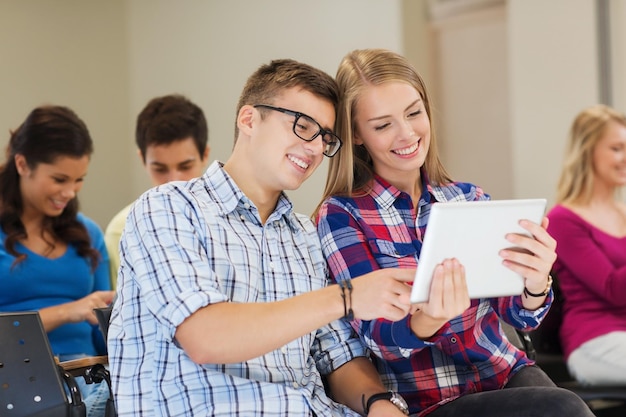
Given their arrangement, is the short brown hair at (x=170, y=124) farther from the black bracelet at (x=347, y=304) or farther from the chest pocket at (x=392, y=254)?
the black bracelet at (x=347, y=304)

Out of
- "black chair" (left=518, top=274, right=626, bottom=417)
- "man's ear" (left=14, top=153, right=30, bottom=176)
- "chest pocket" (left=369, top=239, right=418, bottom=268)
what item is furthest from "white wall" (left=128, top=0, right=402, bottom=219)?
"chest pocket" (left=369, top=239, right=418, bottom=268)

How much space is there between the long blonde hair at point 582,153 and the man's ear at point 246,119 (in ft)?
6.62

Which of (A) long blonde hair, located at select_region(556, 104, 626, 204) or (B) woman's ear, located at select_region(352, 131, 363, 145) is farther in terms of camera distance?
(A) long blonde hair, located at select_region(556, 104, 626, 204)

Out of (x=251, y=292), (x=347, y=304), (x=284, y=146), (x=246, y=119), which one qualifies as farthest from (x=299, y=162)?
(x=347, y=304)

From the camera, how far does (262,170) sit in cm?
183

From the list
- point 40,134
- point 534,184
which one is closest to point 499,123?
point 534,184

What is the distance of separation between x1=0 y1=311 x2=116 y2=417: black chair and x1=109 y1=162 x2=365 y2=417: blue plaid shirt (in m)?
0.37

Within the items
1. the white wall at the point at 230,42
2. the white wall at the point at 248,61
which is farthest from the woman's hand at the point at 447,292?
the white wall at the point at 230,42

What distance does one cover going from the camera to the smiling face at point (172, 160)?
338 cm

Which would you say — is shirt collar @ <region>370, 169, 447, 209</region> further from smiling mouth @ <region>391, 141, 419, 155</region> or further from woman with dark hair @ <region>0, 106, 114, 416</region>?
woman with dark hair @ <region>0, 106, 114, 416</region>

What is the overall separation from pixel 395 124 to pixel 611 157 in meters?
1.82

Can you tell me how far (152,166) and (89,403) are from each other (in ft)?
3.92

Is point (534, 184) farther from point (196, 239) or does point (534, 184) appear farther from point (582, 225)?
point (196, 239)

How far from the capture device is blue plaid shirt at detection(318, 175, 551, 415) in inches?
76.4
